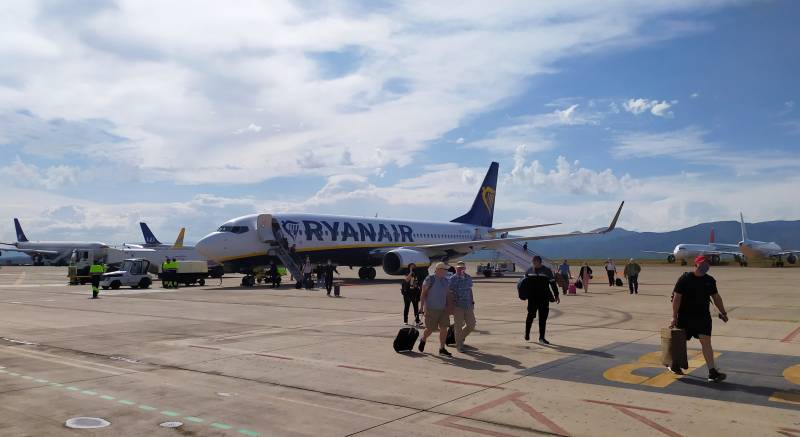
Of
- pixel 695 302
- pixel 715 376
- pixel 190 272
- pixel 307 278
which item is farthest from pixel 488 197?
pixel 715 376

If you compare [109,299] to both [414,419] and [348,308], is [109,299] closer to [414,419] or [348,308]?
[348,308]

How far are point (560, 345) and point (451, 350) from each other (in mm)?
2108

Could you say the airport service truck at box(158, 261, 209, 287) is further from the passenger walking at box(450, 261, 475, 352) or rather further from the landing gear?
the passenger walking at box(450, 261, 475, 352)

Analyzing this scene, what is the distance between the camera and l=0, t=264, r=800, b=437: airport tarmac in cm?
616

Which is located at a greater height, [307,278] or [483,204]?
[483,204]

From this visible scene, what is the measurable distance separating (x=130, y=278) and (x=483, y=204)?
29.8m

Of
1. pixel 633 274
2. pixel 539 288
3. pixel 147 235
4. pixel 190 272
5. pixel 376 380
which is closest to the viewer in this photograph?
pixel 376 380

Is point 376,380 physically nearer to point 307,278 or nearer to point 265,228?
point 307,278

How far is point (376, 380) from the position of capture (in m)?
8.23

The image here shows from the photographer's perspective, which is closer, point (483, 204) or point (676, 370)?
point (676, 370)

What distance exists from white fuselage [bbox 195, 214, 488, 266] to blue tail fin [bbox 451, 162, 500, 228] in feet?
24.4

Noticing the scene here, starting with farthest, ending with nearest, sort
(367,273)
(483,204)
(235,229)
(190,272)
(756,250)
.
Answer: (756,250) → (483,204) → (367,273) → (190,272) → (235,229)

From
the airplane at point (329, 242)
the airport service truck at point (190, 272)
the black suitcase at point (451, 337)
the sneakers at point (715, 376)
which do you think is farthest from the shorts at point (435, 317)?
the airport service truck at point (190, 272)

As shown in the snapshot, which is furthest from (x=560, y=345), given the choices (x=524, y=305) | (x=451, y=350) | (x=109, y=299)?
(x=109, y=299)
